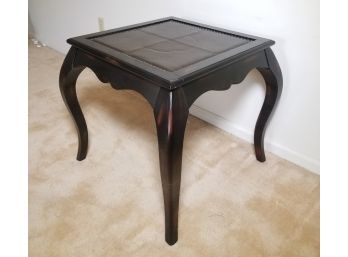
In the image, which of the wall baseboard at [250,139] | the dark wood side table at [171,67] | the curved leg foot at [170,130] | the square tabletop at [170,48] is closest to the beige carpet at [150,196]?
the wall baseboard at [250,139]

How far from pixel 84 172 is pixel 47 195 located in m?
0.17

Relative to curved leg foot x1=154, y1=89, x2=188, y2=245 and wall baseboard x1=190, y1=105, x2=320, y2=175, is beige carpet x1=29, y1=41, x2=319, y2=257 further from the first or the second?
curved leg foot x1=154, y1=89, x2=188, y2=245

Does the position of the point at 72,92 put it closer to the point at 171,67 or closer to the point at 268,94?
the point at 171,67

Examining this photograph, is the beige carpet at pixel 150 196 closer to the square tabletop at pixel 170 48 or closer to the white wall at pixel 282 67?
the white wall at pixel 282 67

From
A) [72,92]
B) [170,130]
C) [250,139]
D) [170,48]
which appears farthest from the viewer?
[250,139]

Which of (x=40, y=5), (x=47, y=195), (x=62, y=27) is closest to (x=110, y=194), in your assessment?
(x=47, y=195)

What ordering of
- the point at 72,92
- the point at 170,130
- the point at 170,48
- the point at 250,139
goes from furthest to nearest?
the point at 250,139 < the point at 72,92 < the point at 170,48 < the point at 170,130

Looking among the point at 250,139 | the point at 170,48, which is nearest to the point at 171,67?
the point at 170,48

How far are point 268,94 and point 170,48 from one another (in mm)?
442

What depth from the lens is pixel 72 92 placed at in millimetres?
1070

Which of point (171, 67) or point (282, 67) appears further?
point (282, 67)

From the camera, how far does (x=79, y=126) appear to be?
117 centimetres

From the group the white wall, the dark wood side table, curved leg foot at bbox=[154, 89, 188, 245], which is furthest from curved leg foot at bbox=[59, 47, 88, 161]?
the white wall

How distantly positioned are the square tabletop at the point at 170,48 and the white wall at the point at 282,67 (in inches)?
6.0
